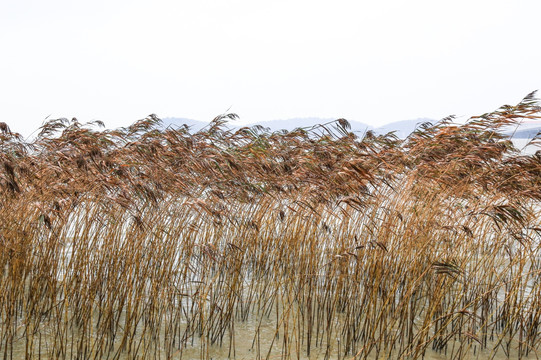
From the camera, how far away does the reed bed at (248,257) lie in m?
3.32

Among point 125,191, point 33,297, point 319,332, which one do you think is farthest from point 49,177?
point 319,332

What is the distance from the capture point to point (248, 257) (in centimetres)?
452

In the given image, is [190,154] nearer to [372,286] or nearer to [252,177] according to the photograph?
[252,177]

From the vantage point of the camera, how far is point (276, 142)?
6.66 m

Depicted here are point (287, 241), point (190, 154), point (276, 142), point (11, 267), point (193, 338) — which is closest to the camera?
point (11, 267)

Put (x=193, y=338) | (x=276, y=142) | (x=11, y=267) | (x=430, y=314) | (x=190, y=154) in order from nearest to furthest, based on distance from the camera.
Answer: (x=430, y=314) < (x=11, y=267) < (x=193, y=338) < (x=190, y=154) < (x=276, y=142)

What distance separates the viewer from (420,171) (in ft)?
15.8

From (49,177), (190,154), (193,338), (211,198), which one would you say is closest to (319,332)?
(193,338)

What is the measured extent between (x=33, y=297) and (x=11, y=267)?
1.18ft

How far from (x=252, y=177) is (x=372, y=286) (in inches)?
71.7

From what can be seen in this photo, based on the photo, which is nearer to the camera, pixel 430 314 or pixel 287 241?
pixel 430 314

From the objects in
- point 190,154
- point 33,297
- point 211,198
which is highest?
point 190,154

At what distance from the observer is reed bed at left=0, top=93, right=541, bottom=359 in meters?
3.32

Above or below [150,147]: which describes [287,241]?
below
